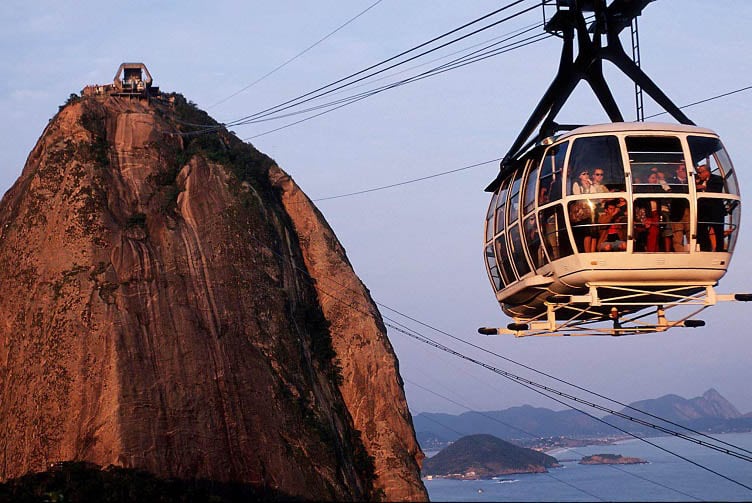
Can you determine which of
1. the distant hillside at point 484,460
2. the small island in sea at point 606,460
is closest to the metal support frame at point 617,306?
the distant hillside at point 484,460

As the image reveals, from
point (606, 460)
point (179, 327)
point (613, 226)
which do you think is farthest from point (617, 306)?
A: point (606, 460)

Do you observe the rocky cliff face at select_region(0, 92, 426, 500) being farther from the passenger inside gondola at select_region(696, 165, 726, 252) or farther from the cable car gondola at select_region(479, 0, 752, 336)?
the passenger inside gondola at select_region(696, 165, 726, 252)

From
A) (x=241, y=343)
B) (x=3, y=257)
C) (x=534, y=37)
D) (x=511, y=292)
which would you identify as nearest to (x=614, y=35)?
(x=534, y=37)

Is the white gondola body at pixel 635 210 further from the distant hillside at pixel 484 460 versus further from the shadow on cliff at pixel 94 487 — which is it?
the distant hillside at pixel 484 460

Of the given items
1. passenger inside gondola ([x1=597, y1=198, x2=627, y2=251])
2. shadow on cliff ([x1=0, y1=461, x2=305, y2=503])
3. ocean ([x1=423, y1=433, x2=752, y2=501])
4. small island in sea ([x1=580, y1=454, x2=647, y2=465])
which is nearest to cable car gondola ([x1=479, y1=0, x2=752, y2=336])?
passenger inside gondola ([x1=597, y1=198, x2=627, y2=251])

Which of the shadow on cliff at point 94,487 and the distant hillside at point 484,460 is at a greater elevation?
the shadow on cliff at point 94,487

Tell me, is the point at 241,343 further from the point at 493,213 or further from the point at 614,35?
the point at 614,35
